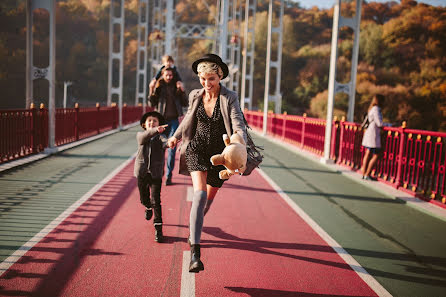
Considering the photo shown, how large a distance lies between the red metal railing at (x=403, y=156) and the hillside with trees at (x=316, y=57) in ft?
117

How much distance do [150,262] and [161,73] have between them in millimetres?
4459

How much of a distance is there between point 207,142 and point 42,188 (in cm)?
488

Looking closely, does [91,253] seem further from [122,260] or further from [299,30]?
[299,30]

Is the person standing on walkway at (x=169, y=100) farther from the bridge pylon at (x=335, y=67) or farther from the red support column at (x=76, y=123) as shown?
the red support column at (x=76, y=123)

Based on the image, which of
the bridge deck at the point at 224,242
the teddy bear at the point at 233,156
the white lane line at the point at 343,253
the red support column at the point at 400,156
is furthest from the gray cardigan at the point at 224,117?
the red support column at the point at 400,156

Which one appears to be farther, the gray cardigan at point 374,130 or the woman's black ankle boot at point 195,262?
the gray cardigan at point 374,130

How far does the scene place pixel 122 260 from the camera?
453 cm

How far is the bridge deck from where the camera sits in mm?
4004

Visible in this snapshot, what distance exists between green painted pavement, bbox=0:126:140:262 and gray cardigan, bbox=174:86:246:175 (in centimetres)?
208

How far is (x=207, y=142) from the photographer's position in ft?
14.1

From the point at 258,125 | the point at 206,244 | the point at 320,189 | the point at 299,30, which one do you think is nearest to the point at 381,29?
the point at 299,30

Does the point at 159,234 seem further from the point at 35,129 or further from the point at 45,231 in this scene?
the point at 35,129

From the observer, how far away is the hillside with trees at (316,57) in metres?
47.8

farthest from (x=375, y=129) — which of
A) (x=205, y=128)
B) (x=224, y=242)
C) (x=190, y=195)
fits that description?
(x=205, y=128)
